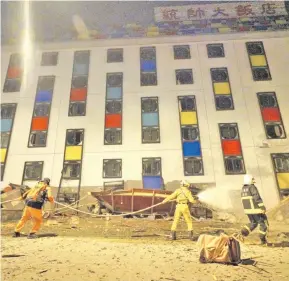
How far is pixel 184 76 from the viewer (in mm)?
19531

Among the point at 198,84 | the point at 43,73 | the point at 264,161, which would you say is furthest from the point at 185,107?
the point at 43,73

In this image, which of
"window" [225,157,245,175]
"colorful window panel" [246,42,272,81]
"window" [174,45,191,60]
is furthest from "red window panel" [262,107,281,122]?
"window" [174,45,191,60]

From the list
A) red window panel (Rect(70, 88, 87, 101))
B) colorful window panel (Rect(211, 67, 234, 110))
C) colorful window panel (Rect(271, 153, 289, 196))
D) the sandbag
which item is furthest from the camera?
red window panel (Rect(70, 88, 87, 101))

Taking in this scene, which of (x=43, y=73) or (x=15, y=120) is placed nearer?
(x=15, y=120)

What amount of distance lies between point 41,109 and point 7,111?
2.39 meters

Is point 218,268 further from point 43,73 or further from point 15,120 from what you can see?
point 43,73

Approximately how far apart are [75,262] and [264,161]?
14.0 metres

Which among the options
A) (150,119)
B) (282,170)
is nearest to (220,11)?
(150,119)

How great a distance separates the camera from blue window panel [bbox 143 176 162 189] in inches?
645

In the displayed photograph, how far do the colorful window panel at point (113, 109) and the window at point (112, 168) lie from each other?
1.30m

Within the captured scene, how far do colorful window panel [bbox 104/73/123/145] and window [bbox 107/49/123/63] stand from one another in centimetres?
140

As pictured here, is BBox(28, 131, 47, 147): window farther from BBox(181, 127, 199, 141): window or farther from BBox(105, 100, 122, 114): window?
BBox(181, 127, 199, 141): window

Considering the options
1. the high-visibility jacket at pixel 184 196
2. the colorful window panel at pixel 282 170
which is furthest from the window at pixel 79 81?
the colorful window panel at pixel 282 170

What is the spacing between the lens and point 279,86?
18.6m
